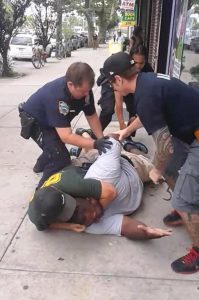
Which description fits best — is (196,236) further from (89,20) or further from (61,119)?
(89,20)

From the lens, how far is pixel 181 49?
20.1ft

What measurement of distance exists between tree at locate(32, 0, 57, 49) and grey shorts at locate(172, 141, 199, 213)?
20536 millimetres

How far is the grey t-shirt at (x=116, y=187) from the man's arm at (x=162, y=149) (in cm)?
54

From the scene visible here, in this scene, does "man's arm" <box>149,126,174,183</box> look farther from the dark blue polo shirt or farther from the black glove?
the black glove

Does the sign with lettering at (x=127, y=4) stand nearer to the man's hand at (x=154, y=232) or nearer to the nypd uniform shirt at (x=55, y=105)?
the nypd uniform shirt at (x=55, y=105)

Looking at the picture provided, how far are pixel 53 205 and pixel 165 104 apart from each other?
1.07 meters

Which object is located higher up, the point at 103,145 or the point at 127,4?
the point at 127,4

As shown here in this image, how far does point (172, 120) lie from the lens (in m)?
2.83

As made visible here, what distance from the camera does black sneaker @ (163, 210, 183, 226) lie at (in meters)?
3.59

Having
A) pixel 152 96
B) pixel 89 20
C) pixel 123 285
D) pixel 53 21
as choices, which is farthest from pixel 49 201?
pixel 89 20

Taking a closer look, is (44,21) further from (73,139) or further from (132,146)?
(73,139)

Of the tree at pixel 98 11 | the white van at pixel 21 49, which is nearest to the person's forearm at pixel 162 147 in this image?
the white van at pixel 21 49

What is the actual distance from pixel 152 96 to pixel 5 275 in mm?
1577

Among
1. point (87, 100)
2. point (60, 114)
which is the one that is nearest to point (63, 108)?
point (60, 114)
